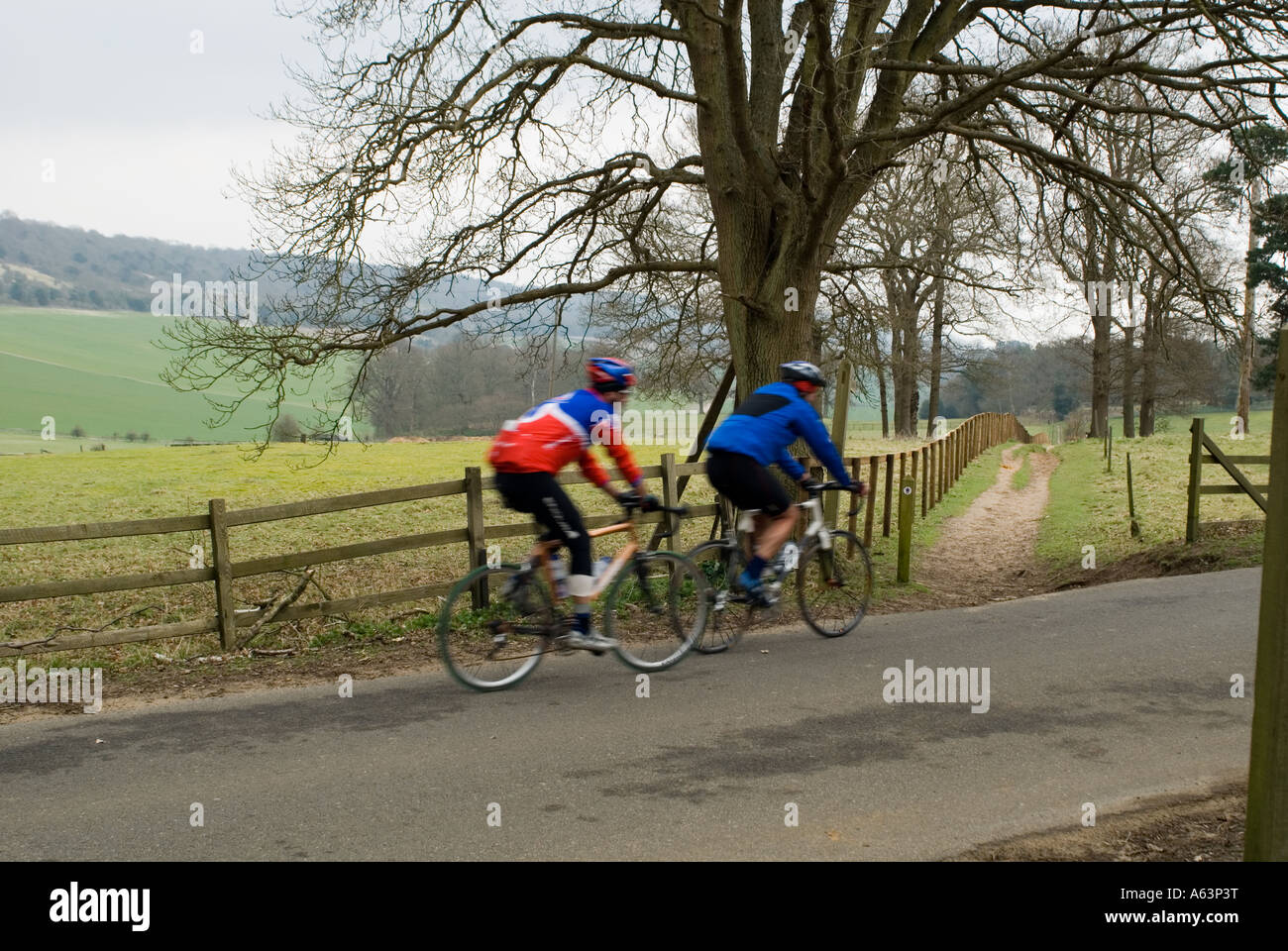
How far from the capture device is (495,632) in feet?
22.9

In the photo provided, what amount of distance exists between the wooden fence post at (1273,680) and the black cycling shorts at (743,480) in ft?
14.4

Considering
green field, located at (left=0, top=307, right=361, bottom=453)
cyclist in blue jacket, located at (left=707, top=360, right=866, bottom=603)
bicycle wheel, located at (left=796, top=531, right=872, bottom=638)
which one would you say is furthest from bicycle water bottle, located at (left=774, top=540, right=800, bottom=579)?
green field, located at (left=0, top=307, right=361, bottom=453)

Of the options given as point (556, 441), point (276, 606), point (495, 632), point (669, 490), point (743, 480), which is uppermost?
point (556, 441)

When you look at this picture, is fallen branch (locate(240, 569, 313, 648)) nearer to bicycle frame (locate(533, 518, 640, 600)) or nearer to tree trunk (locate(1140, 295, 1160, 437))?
bicycle frame (locate(533, 518, 640, 600))

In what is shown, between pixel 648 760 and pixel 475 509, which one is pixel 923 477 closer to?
pixel 475 509

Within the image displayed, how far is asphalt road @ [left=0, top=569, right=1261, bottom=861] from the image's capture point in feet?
15.4

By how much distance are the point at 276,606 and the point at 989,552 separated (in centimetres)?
1141

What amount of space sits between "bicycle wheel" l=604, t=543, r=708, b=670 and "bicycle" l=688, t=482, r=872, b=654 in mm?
159

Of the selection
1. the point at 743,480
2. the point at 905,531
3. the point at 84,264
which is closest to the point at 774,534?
the point at 743,480

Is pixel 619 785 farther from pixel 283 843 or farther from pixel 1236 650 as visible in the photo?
pixel 1236 650

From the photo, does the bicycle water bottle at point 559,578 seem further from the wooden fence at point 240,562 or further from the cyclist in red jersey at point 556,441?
the wooden fence at point 240,562

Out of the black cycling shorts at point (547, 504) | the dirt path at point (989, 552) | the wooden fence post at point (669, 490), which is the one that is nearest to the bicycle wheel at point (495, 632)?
the black cycling shorts at point (547, 504)

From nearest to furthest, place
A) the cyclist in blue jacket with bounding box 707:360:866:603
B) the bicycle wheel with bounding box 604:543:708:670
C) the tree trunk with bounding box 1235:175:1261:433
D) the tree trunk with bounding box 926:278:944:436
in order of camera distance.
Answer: the bicycle wheel with bounding box 604:543:708:670 < the cyclist in blue jacket with bounding box 707:360:866:603 < the tree trunk with bounding box 1235:175:1261:433 < the tree trunk with bounding box 926:278:944:436

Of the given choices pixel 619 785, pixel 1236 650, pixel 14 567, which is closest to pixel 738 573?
pixel 619 785
